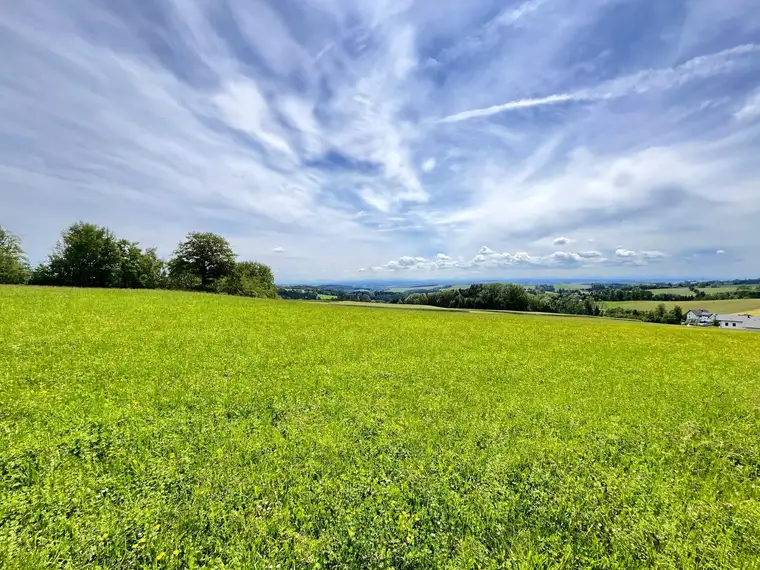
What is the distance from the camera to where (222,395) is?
9.72m

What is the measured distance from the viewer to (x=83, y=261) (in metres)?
54.8

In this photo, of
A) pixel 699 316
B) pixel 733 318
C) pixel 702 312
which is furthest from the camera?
pixel 702 312

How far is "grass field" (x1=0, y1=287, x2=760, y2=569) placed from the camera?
15.6ft

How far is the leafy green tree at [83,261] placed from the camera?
5434 centimetres

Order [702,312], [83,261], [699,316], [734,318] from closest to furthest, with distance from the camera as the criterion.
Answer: [83,261]
[734,318]
[699,316]
[702,312]

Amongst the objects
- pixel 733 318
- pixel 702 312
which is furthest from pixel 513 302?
pixel 702 312

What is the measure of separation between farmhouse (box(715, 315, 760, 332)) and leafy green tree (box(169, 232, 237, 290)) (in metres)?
142

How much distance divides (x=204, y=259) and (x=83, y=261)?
1766 centimetres

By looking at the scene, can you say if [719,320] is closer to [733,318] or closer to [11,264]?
[733,318]

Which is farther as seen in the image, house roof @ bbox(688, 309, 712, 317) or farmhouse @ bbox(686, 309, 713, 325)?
house roof @ bbox(688, 309, 712, 317)

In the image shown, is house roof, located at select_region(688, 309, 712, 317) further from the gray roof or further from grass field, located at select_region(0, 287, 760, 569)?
grass field, located at select_region(0, 287, 760, 569)

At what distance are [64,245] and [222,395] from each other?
6704cm

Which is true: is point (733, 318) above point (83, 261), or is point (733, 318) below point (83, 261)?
below

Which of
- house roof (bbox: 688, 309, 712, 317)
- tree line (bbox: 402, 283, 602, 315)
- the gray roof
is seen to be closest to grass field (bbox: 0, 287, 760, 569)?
tree line (bbox: 402, 283, 602, 315)
